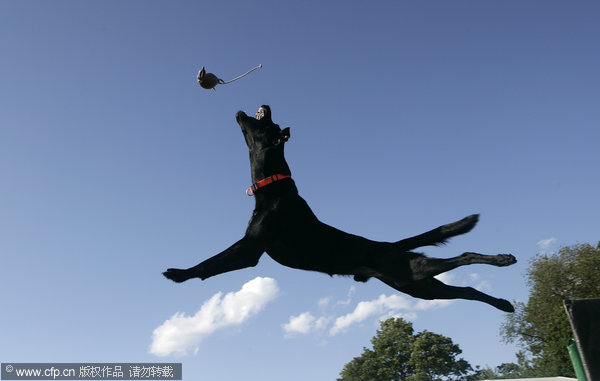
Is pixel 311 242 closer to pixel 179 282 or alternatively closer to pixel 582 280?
pixel 179 282

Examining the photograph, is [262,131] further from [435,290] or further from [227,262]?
[435,290]

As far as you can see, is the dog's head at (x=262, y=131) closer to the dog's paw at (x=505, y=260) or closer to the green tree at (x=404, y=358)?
the dog's paw at (x=505, y=260)

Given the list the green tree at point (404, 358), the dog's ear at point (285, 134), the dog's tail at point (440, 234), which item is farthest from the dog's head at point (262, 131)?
the green tree at point (404, 358)

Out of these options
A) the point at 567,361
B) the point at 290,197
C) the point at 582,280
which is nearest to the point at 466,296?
the point at 290,197

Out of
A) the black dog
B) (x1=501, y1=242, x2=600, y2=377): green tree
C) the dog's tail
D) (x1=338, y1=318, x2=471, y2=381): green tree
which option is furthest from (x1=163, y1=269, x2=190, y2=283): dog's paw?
(x1=338, y1=318, x2=471, y2=381): green tree

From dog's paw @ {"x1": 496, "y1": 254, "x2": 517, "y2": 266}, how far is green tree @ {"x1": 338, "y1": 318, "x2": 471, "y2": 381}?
4564cm

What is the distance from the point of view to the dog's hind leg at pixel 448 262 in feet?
15.8

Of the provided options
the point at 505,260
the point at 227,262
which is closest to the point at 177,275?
the point at 227,262

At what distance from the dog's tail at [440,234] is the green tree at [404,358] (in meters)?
A: 45.0

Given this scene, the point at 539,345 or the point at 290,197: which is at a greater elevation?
the point at 539,345

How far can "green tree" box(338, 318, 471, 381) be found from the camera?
46469 millimetres

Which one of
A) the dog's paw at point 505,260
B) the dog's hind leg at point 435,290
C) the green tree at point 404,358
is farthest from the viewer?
the green tree at point 404,358

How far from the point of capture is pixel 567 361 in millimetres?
31531

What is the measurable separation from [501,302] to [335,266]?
1.98 metres
